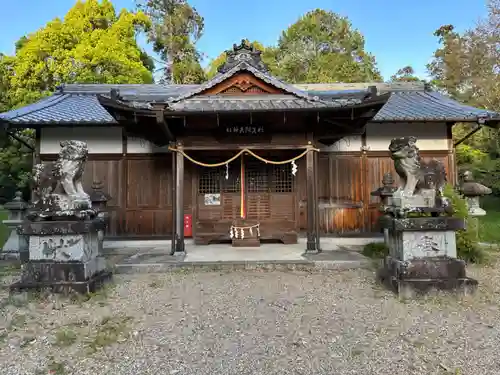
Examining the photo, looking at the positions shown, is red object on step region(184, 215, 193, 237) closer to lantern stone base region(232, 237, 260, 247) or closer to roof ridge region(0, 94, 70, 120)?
lantern stone base region(232, 237, 260, 247)

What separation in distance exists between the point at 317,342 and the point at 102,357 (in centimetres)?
219

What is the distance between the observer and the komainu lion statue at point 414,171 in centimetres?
505

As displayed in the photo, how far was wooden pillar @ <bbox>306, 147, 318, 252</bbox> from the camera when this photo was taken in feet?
25.1

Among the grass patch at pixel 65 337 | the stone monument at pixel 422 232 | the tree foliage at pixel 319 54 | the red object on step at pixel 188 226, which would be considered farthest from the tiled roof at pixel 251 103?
the tree foliage at pixel 319 54

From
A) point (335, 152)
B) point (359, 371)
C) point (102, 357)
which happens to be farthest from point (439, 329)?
point (335, 152)

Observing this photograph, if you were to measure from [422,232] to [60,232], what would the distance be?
5579 mm

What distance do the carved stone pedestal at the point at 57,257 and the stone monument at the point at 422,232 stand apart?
486 cm

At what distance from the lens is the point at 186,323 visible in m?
4.00

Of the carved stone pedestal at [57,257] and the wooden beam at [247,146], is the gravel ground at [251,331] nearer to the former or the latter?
the carved stone pedestal at [57,257]

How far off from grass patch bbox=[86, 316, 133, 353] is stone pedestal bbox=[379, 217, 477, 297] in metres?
3.90

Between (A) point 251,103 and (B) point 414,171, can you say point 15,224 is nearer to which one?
(A) point 251,103

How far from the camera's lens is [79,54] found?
1756 cm

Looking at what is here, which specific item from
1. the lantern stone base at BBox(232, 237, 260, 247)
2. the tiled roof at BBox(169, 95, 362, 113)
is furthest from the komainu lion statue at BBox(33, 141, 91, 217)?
the lantern stone base at BBox(232, 237, 260, 247)

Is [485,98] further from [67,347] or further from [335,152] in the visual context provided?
[67,347]
